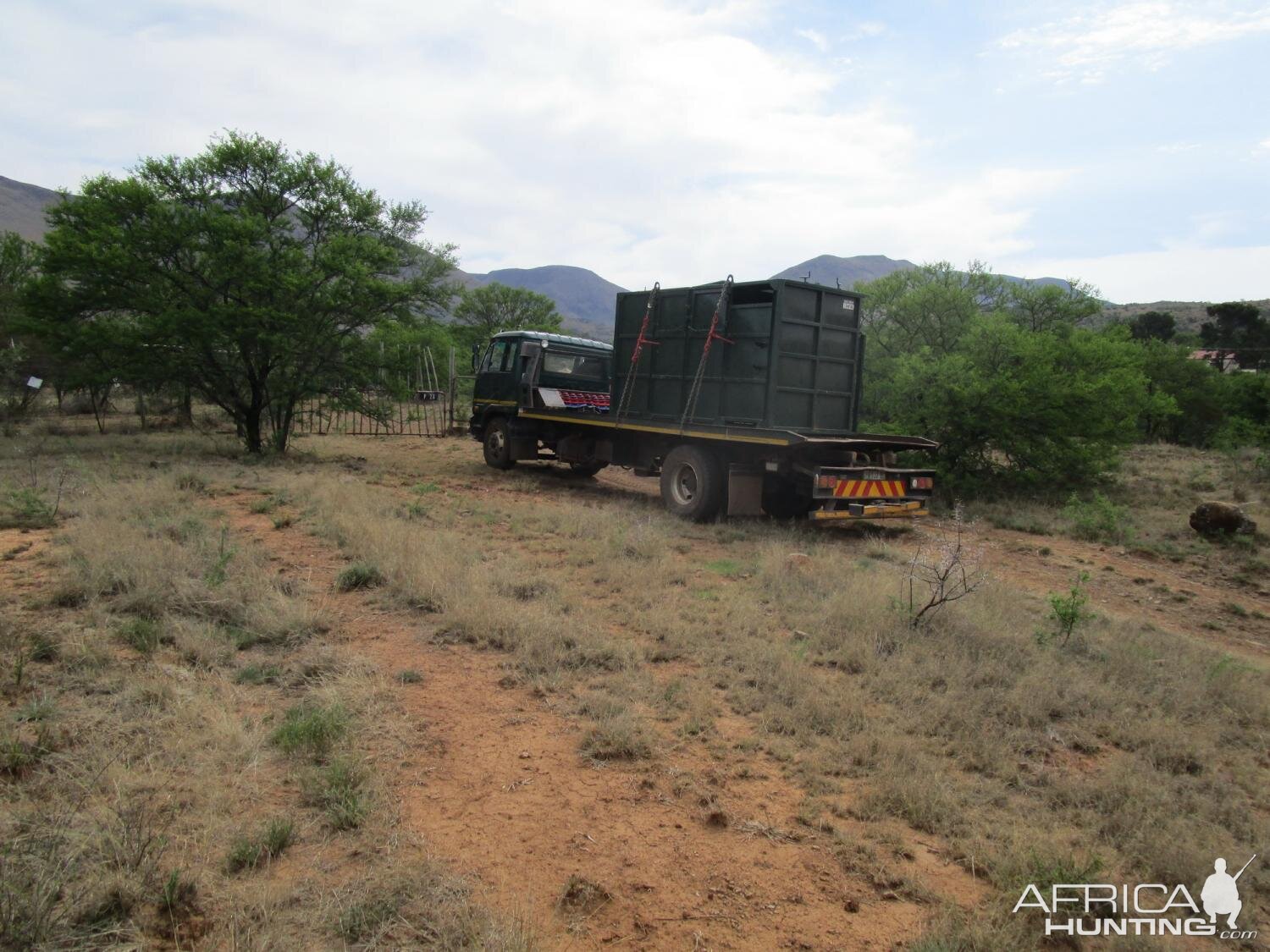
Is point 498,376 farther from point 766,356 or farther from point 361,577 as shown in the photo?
point 361,577

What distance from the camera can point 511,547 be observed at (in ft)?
27.6

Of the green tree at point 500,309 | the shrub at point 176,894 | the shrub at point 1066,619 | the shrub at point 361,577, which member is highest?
the green tree at point 500,309

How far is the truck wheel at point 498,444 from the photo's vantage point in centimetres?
1547

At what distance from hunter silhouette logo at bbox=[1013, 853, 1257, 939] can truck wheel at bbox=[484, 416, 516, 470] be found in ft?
43.8

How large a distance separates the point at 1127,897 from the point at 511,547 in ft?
21.2

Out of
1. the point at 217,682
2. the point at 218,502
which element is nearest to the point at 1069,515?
the point at 217,682

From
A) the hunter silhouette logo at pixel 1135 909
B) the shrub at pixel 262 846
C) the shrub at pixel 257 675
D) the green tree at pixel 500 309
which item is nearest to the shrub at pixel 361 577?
the shrub at pixel 257 675

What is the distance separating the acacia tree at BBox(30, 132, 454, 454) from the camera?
46.8 feet

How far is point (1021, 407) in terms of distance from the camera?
1291cm

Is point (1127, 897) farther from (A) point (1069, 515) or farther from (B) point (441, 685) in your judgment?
(A) point (1069, 515)

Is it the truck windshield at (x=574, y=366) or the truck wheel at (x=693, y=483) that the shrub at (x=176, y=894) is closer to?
the truck wheel at (x=693, y=483)

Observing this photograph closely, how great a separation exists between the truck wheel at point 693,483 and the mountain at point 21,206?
146 metres

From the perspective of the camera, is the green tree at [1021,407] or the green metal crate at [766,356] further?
the green tree at [1021,407]

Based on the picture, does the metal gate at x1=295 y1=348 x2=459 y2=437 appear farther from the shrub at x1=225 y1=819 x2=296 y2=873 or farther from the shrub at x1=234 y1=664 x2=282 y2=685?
the shrub at x1=225 y1=819 x2=296 y2=873
